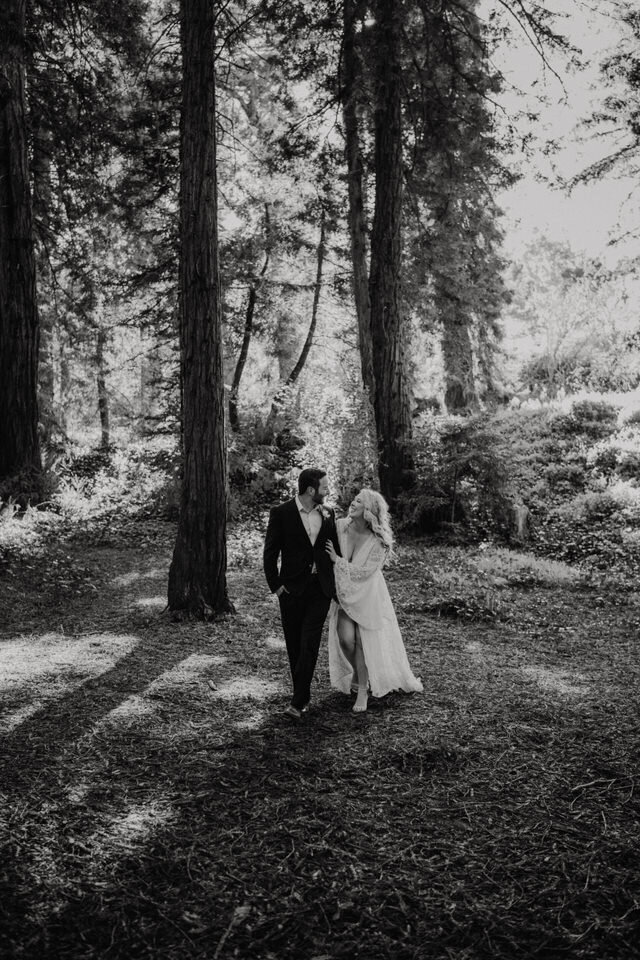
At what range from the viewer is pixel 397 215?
14000 millimetres

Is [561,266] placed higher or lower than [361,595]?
higher

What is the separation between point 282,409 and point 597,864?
16.0 meters

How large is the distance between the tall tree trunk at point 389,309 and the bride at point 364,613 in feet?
26.8

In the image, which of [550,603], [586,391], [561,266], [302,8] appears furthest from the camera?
[561,266]

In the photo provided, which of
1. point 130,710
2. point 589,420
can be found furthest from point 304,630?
point 589,420

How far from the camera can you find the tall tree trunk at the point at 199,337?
324 inches

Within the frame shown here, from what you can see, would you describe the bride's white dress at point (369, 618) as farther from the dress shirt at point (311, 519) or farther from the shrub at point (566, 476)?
the shrub at point (566, 476)

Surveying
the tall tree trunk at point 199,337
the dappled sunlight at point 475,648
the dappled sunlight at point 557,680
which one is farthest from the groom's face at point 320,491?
the tall tree trunk at point 199,337

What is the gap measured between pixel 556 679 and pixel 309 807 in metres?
3.39

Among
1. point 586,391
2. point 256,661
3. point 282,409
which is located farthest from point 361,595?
point 586,391

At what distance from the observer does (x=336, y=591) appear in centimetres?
559

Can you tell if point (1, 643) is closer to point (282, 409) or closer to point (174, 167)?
point (174, 167)

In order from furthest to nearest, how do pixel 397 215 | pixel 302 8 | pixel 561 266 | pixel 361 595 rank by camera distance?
pixel 561 266 → pixel 397 215 → pixel 302 8 → pixel 361 595

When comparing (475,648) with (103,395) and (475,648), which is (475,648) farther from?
(103,395)
